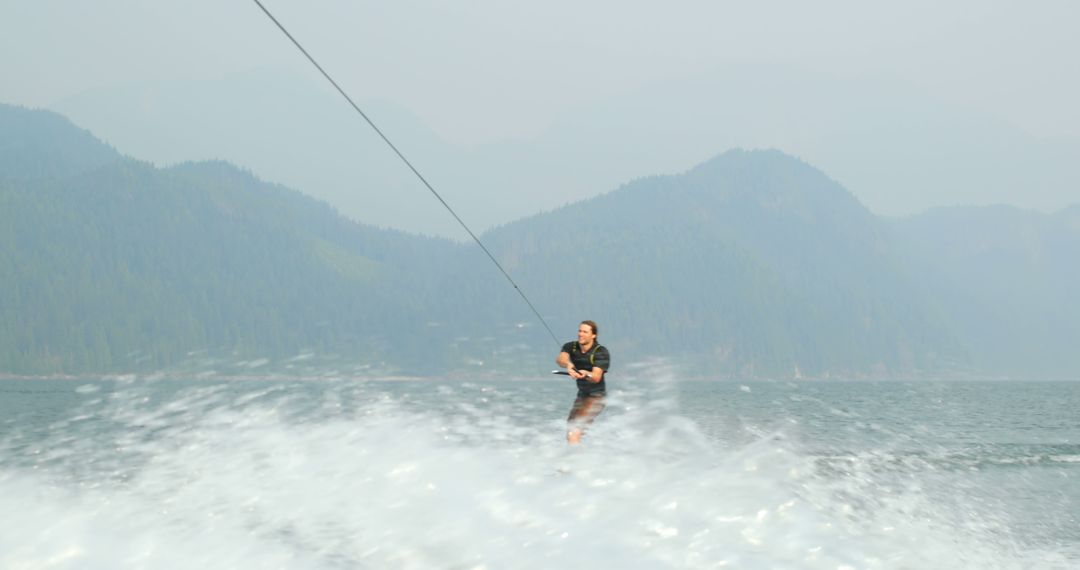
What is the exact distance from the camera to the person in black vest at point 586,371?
42.3 feet

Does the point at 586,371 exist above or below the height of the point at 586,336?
below

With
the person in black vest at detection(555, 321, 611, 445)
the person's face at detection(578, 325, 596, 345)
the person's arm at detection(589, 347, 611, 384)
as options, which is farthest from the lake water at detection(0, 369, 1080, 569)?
the person's face at detection(578, 325, 596, 345)

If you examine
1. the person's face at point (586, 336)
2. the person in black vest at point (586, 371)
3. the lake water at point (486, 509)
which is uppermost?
the person's face at point (586, 336)

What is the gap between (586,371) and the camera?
42.6 feet

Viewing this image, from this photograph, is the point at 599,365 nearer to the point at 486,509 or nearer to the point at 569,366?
the point at 569,366

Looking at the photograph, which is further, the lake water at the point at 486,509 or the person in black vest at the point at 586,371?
the person in black vest at the point at 586,371

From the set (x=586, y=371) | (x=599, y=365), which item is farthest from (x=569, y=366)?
(x=599, y=365)

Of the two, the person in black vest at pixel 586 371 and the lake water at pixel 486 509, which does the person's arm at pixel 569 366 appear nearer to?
the person in black vest at pixel 586 371

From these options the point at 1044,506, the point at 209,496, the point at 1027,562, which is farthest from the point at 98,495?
the point at 1044,506

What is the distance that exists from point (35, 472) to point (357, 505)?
424 cm

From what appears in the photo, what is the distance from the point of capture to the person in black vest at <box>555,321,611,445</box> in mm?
12906

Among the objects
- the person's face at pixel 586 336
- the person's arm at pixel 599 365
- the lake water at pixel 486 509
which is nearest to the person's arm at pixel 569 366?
the person's arm at pixel 599 365

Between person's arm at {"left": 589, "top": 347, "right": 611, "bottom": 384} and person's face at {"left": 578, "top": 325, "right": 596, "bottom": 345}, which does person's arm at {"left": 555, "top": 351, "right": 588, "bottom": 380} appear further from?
person's face at {"left": 578, "top": 325, "right": 596, "bottom": 345}

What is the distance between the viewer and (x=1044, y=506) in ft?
47.6
